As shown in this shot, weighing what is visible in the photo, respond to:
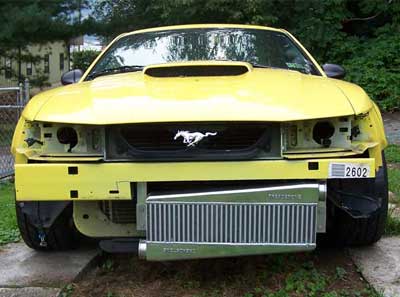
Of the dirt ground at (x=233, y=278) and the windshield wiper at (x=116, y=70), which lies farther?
the windshield wiper at (x=116, y=70)

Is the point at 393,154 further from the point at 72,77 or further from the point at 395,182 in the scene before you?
the point at 72,77

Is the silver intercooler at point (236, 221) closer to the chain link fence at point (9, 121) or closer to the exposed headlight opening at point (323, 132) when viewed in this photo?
the exposed headlight opening at point (323, 132)

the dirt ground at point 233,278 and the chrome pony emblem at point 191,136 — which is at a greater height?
the chrome pony emblem at point 191,136

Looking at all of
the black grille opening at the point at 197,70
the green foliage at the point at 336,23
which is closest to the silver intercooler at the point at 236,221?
the black grille opening at the point at 197,70

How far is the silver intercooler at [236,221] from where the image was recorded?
3004 mm

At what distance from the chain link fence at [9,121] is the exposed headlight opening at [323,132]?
534cm

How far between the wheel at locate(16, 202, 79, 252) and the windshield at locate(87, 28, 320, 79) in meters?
1.19

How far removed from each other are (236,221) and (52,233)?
1.41 m

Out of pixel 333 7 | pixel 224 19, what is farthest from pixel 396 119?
pixel 224 19

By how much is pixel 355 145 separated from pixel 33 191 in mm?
1638

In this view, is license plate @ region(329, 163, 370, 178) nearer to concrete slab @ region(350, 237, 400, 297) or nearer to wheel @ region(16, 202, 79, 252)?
concrete slab @ region(350, 237, 400, 297)

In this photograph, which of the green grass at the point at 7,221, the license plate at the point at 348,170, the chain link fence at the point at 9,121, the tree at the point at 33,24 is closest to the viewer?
the license plate at the point at 348,170

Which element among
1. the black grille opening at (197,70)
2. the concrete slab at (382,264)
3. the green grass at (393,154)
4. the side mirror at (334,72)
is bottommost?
the green grass at (393,154)

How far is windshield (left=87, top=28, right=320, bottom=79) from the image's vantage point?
14.9ft
